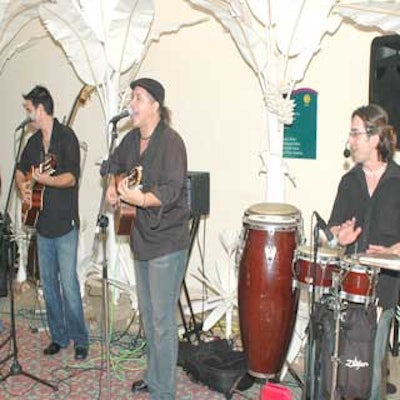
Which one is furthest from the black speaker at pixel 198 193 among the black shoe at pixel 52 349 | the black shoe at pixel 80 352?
the black shoe at pixel 52 349

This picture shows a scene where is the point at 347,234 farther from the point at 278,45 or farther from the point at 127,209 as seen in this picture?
the point at 278,45

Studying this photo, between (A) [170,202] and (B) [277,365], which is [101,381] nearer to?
(B) [277,365]

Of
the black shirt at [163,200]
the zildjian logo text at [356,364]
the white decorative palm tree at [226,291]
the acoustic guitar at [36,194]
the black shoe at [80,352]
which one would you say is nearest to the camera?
the zildjian logo text at [356,364]

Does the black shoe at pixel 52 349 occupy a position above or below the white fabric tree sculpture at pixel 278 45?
below

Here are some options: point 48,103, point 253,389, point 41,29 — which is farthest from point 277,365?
point 41,29

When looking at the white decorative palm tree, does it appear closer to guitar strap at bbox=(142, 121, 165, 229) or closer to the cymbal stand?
guitar strap at bbox=(142, 121, 165, 229)

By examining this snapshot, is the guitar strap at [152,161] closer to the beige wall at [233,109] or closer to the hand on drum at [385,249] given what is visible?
the hand on drum at [385,249]

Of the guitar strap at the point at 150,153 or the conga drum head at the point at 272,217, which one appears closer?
the guitar strap at the point at 150,153

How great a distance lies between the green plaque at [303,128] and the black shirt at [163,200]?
1.33m

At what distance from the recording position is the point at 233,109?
4215 millimetres

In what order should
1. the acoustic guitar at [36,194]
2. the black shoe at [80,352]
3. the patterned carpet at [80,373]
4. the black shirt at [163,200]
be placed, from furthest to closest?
the black shoe at [80,352], the acoustic guitar at [36,194], the patterned carpet at [80,373], the black shirt at [163,200]

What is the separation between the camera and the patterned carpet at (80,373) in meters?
3.18

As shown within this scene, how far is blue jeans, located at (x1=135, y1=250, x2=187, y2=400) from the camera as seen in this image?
271 centimetres

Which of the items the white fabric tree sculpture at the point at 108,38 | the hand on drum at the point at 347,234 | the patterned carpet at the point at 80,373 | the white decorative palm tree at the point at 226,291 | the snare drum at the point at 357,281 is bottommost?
the patterned carpet at the point at 80,373
